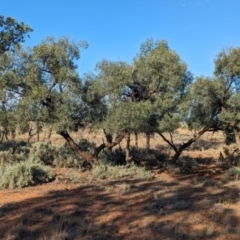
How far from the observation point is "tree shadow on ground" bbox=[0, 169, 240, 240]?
292 inches

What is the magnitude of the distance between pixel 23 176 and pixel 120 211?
5540 millimetres

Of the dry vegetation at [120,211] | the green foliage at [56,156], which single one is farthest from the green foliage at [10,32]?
the green foliage at [56,156]

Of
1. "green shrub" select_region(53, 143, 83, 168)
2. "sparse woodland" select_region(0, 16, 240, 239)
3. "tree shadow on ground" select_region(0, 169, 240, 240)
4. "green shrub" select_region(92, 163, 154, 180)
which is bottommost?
"tree shadow on ground" select_region(0, 169, 240, 240)

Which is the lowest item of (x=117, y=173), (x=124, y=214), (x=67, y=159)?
(x=124, y=214)

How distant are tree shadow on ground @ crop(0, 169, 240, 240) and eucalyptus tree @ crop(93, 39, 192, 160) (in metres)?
4.28

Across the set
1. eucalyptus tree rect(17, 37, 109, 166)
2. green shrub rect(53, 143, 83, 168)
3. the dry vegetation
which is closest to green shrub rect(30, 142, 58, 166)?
green shrub rect(53, 143, 83, 168)

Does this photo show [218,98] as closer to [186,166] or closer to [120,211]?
[186,166]

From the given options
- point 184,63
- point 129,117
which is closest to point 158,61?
point 184,63

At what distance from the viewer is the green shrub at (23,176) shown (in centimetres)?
1295

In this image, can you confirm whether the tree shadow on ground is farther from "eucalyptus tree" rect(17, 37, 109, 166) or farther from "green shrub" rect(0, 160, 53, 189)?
"eucalyptus tree" rect(17, 37, 109, 166)

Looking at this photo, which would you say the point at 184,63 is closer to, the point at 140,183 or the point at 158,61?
the point at 158,61

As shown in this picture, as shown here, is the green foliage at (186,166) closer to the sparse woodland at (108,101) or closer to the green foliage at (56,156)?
the sparse woodland at (108,101)

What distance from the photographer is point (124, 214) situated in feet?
29.4

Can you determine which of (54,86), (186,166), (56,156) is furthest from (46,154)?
(186,166)
